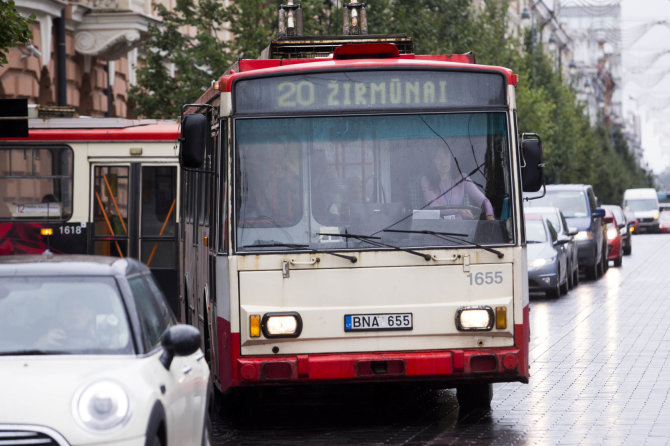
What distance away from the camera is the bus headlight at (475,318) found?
10.8 m

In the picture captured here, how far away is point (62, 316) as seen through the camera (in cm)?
737

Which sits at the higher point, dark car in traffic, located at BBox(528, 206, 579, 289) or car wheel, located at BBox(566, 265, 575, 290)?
dark car in traffic, located at BBox(528, 206, 579, 289)

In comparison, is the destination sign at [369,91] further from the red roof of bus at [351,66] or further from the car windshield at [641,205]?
the car windshield at [641,205]

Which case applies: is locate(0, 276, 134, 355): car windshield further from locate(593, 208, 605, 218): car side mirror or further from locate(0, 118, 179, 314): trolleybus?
locate(593, 208, 605, 218): car side mirror

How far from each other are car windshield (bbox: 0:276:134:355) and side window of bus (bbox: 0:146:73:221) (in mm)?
15204

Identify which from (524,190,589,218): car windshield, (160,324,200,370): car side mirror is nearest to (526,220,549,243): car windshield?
(524,190,589,218): car windshield

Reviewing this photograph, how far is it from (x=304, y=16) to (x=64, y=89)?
18.2 feet

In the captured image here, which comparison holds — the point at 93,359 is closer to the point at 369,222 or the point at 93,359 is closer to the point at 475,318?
the point at 369,222

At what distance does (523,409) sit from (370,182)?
2.45 metres

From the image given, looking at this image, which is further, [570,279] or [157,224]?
[570,279]

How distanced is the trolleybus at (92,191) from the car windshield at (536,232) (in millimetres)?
7670

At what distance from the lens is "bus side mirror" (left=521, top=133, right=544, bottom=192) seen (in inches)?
435

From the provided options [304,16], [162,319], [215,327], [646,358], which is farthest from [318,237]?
[304,16]

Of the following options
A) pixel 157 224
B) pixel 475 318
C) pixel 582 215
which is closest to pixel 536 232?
pixel 582 215
